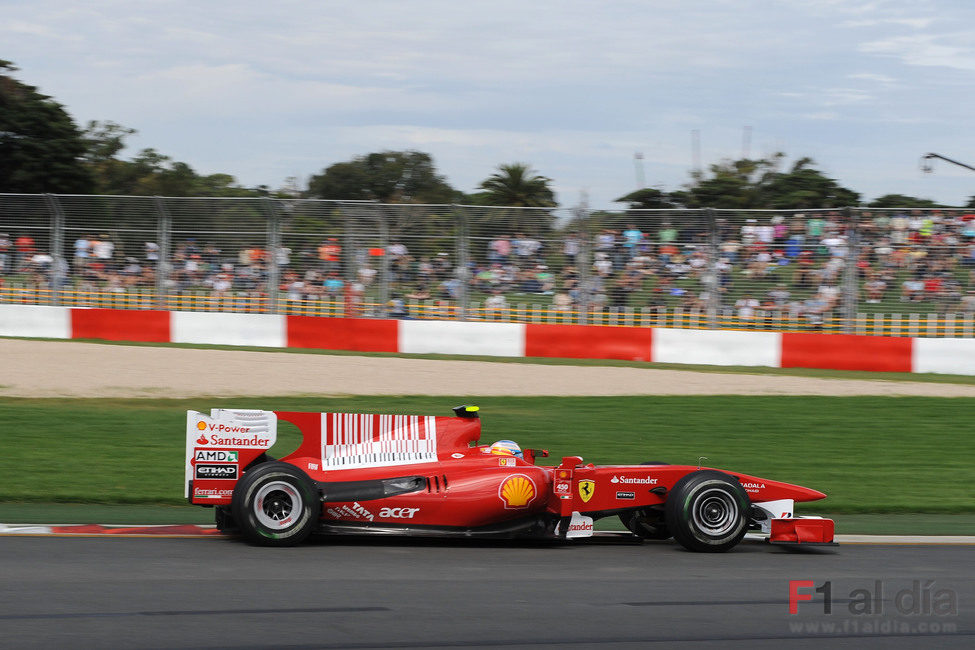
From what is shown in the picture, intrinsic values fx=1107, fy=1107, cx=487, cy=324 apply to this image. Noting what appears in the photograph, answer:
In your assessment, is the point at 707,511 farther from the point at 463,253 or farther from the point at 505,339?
the point at 463,253

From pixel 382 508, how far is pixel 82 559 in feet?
5.36

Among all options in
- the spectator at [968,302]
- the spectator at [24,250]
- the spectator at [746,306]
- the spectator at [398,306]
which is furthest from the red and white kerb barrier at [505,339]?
the spectator at [24,250]

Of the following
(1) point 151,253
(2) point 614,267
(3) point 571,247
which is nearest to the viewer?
(2) point 614,267

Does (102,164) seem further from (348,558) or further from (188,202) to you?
(348,558)

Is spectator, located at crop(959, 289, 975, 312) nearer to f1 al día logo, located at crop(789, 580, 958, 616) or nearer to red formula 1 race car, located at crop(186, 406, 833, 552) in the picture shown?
red formula 1 race car, located at crop(186, 406, 833, 552)

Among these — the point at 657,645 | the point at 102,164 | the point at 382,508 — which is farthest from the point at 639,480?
the point at 102,164

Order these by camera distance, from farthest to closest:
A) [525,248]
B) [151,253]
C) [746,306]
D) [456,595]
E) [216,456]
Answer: [151,253]
[525,248]
[746,306]
[216,456]
[456,595]

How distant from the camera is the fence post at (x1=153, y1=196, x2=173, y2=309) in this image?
20031mm

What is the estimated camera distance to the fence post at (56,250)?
2023cm

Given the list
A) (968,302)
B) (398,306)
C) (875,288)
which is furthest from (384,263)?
(968,302)

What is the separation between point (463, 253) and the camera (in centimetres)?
1920

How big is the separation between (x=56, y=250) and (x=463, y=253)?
25.1ft

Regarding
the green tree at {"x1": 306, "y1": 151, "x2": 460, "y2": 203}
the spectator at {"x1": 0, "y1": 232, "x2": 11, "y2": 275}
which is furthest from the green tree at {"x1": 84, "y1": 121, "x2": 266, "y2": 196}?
the spectator at {"x1": 0, "y1": 232, "x2": 11, "y2": 275}

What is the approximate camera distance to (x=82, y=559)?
5.82m
